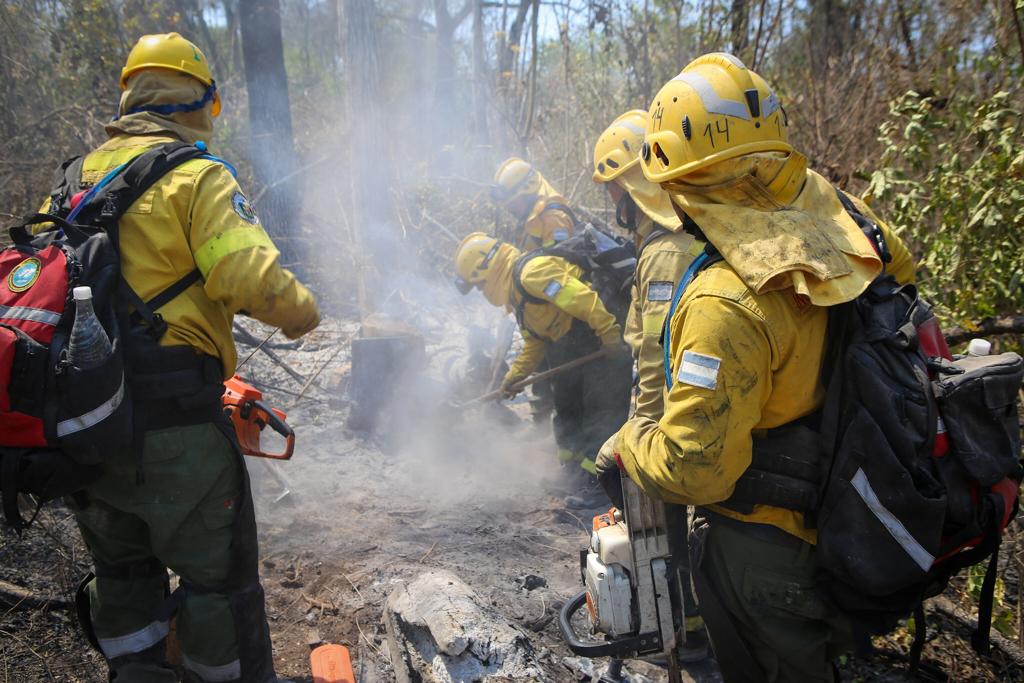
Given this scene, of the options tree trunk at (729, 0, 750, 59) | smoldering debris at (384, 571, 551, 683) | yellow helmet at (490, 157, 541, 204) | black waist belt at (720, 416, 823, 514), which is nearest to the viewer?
black waist belt at (720, 416, 823, 514)

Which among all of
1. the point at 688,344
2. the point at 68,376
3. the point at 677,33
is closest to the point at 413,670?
the point at 68,376

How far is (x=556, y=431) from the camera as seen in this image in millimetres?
5605

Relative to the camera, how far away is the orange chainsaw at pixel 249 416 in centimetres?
288

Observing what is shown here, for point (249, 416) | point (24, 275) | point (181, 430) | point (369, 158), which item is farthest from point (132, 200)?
point (369, 158)

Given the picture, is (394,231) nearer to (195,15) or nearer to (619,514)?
(619,514)

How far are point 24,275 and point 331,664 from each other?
1.92 metres

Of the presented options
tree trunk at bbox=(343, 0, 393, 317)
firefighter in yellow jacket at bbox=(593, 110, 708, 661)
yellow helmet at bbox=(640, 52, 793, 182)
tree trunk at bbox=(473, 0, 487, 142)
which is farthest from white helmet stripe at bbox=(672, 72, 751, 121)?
tree trunk at bbox=(473, 0, 487, 142)

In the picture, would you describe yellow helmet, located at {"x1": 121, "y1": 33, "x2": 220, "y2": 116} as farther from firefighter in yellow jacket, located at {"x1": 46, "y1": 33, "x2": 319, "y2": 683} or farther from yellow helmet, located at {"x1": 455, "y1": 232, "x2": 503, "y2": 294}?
yellow helmet, located at {"x1": 455, "y1": 232, "x2": 503, "y2": 294}

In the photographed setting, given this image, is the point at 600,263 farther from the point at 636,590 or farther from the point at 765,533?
the point at 765,533

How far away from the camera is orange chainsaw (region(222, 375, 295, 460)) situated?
2879 mm

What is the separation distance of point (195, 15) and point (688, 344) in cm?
1911

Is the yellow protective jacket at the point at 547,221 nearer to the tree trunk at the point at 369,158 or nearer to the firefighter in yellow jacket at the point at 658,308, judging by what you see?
the firefighter in yellow jacket at the point at 658,308

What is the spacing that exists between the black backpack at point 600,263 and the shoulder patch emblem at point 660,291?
6.12ft

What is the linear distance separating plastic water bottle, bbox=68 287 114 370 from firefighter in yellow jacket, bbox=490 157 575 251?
4.30 metres
